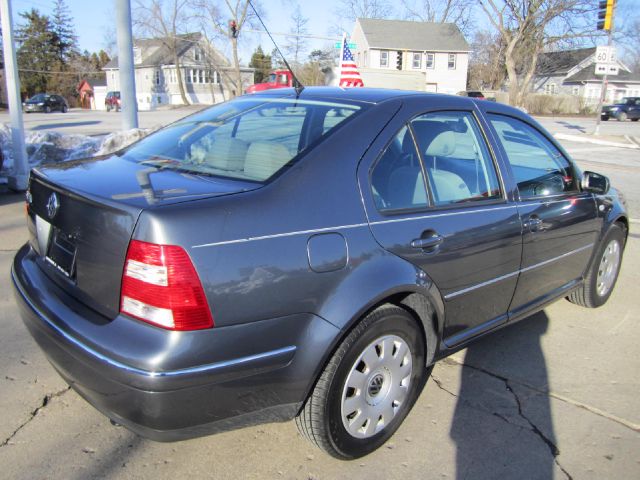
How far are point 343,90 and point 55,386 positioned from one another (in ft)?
7.71

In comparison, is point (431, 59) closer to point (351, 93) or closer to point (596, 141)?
point (596, 141)

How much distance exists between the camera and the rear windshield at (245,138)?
2572 millimetres

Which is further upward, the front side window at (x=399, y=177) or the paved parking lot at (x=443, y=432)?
the front side window at (x=399, y=177)

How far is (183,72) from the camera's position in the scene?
202ft

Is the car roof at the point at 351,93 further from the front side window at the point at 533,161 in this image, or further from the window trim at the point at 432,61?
the window trim at the point at 432,61

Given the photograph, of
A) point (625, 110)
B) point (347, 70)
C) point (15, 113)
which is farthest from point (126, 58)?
point (625, 110)

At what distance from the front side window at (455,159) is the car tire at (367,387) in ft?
2.39

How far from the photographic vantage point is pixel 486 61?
205 feet

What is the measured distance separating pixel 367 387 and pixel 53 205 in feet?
5.40

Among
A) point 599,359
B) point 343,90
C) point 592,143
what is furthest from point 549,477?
point 592,143

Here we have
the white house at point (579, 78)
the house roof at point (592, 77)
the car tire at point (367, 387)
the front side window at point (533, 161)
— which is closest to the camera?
the car tire at point (367, 387)

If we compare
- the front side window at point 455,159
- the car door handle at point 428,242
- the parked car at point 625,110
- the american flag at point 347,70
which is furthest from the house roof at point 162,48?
the car door handle at point 428,242

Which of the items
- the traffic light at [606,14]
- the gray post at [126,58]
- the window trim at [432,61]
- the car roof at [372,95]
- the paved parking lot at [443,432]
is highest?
the window trim at [432,61]

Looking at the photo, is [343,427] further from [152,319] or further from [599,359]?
[599,359]
